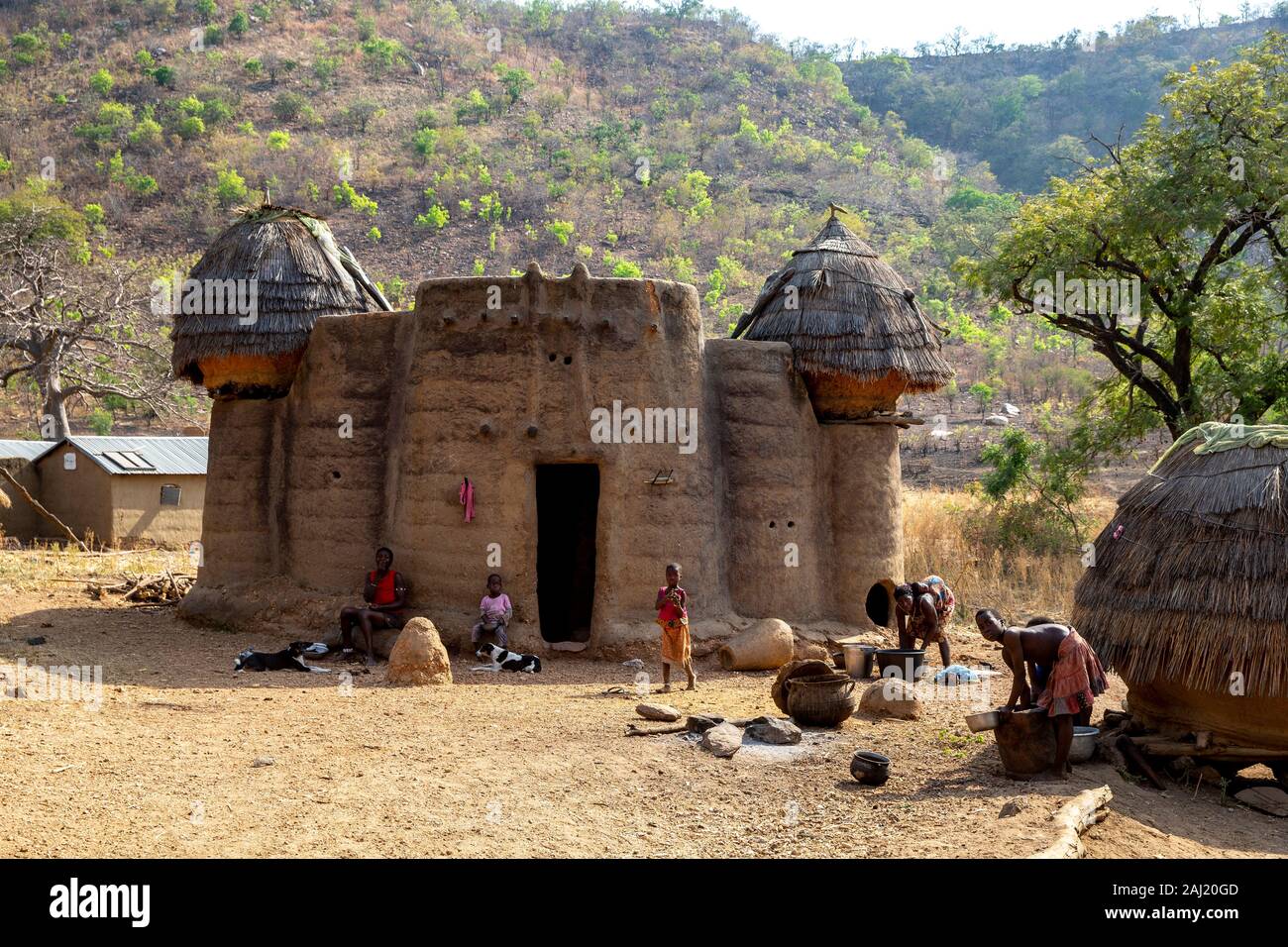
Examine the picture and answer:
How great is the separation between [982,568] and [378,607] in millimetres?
9028

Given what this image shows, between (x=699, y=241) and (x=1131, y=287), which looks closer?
(x=1131, y=287)

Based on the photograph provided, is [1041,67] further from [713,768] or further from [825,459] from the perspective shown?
[713,768]

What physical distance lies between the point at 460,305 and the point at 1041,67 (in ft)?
Result: 229

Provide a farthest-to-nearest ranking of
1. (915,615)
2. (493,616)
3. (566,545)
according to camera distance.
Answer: (566,545), (493,616), (915,615)

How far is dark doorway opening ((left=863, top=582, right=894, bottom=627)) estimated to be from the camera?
12.1m

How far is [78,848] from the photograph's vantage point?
545cm

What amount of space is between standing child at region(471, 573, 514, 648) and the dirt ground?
98 cm

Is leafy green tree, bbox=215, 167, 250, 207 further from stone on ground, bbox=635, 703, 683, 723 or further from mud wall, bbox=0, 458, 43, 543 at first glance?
stone on ground, bbox=635, 703, 683, 723

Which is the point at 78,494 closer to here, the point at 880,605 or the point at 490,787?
the point at 880,605

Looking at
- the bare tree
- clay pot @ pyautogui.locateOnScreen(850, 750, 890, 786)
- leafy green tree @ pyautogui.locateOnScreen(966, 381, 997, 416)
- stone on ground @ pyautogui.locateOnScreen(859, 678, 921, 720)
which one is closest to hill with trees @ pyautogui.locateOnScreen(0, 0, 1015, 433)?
the bare tree

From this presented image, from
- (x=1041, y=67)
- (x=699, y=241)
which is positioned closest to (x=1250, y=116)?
(x=699, y=241)

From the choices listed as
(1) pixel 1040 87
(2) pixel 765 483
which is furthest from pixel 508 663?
(1) pixel 1040 87

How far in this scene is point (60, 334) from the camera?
78.3 ft

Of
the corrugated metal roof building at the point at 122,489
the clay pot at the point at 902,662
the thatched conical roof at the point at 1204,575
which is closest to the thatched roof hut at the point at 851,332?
the clay pot at the point at 902,662
